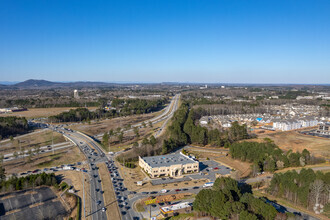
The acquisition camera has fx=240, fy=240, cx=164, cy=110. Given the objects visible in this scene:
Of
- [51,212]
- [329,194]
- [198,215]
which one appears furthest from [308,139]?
[51,212]

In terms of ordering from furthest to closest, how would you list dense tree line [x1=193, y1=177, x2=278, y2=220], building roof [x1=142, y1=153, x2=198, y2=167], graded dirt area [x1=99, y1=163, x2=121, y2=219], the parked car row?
1. building roof [x1=142, y1=153, x2=198, y2=167]
2. the parked car row
3. graded dirt area [x1=99, y1=163, x2=121, y2=219]
4. dense tree line [x1=193, y1=177, x2=278, y2=220]

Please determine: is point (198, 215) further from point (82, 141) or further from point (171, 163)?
point (82, 141)

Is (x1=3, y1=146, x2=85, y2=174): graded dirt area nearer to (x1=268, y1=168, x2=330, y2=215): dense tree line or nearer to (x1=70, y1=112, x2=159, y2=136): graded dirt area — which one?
(x1=70, y1=112, x2=159, y2=136): graded dirt area

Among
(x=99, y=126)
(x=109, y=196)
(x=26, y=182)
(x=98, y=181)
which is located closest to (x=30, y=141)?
(x=99, y=126)

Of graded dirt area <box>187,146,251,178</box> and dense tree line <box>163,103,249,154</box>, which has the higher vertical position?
dense tree line <box>163,103,249,154</box>

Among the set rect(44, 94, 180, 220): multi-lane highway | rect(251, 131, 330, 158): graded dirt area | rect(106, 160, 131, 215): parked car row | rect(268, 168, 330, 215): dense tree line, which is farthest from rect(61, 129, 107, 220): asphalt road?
Result: rect(251, 131, 330, 158): graded dirt area

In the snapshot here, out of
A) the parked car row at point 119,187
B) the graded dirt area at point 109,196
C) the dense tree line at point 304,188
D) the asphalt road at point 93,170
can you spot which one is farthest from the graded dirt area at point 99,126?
the dense tree line at point 304,188
